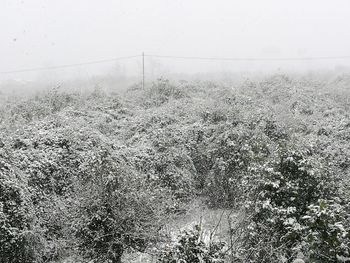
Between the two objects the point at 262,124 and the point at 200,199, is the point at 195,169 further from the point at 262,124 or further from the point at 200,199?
the point at 262,124

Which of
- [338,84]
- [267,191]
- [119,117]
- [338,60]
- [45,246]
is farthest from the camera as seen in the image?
[338,60]

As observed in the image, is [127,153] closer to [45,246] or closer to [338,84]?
[45,246]

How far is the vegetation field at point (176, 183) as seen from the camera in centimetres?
753

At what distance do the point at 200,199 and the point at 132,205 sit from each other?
13.4 ft

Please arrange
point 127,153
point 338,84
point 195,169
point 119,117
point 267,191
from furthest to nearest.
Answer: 1. point 338,84
2. point 119,117
3. point 195,169
4. point 127,153
5. point 267,191

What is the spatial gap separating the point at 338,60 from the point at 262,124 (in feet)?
107

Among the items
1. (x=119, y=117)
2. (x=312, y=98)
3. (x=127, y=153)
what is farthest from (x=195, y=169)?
(x=312, y=98)

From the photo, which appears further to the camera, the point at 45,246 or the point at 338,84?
the point at 338,84

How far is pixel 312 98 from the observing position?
18.6 meters

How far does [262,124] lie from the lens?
13.4 metres

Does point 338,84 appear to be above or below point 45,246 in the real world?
above

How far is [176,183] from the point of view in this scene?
1211 cm

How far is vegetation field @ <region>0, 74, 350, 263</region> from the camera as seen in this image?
7.53 metres

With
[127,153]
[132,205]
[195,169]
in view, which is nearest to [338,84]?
[195,169]
